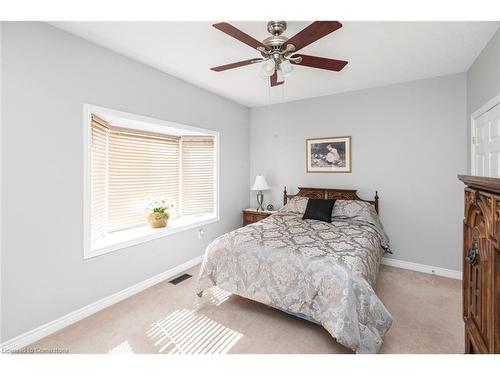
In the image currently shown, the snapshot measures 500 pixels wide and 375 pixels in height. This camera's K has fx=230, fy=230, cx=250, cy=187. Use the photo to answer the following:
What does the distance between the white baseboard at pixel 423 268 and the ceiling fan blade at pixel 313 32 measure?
324 centimetres

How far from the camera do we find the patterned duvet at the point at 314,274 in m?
1.66

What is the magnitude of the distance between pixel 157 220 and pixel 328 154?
2.85 m

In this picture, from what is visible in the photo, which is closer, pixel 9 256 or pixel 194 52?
pixel 9 256

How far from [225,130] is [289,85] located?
128 cm

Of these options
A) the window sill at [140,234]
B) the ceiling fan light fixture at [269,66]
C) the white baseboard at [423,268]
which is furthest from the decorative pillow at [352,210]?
the ceiling fan light fixture at [269,66]

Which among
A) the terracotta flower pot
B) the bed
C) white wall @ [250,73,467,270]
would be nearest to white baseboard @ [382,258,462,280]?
white wall @ [250,73,467,270]

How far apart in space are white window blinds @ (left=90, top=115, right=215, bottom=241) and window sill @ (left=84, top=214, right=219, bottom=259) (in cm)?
12

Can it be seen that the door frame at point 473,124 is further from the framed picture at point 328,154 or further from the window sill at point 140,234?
the window sill at point 140,234

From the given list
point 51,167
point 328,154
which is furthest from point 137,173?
point 328,154

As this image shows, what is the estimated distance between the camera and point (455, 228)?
3.00 m

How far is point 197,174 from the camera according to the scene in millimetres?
3959

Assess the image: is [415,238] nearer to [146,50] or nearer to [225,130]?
[225,130]

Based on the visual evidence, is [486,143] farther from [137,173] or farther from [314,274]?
[137,173]
